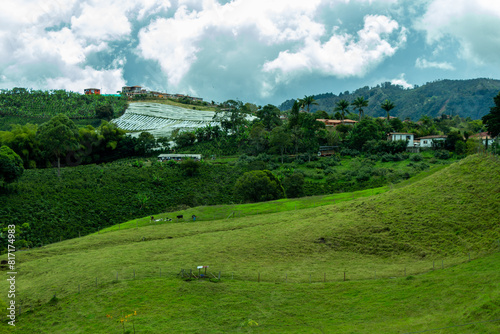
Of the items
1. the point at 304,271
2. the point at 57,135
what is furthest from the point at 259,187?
the point at 57,135

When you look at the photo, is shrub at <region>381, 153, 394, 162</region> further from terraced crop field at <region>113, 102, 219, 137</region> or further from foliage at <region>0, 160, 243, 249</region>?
terraced crop field at <region>113, 102, 219, 137</region>

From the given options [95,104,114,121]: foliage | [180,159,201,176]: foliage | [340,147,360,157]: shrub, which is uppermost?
[95,104,114,121]: foliage

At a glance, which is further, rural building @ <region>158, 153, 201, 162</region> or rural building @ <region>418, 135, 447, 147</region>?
rural building @ <region>158, 153, 201, 162</region>

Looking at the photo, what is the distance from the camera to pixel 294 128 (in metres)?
104

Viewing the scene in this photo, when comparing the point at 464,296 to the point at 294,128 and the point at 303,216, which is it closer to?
the point at 303,216

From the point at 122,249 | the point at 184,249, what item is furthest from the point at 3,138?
the point at 184,249

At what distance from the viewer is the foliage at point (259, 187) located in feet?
212

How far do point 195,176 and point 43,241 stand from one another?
39.5m

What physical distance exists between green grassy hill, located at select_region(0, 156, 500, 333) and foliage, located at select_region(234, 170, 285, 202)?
1619cm

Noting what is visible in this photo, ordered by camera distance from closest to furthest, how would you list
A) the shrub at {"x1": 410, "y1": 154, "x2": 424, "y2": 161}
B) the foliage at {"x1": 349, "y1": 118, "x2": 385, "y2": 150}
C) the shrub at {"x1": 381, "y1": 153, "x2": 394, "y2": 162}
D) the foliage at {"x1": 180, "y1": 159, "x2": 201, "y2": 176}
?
the foliage at {"x1": 180, "y1": 159, "x2": 201, "y2": 176}
the shrub at {"x1": 410, "y1": 154, "x2": 424, "y2": 161}
the shrub at {"x1": 381, "y1": 153, "x2": 394, "y2": 162}
the foliage at {"x1": 349, "y1": 118, "x2": 385, "y2": 150}

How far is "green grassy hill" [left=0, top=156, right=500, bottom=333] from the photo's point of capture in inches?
908

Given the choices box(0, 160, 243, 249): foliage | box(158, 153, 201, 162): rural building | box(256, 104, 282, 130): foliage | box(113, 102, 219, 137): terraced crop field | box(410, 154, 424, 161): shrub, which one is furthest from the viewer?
box(113, 102, 219, 137): terraced crop field

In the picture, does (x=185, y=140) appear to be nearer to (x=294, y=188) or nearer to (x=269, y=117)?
(x=269, y=117)

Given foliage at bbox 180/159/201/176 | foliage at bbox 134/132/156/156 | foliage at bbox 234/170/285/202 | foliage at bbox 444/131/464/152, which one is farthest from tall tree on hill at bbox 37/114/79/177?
foliage at bbox 444/131/464/152
